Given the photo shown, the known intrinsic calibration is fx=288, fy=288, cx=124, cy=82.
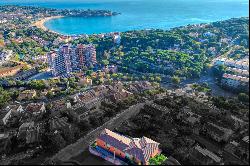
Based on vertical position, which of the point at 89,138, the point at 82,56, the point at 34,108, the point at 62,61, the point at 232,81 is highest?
the point at 82,56

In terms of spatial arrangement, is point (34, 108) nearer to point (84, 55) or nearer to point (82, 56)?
point (82, 56)

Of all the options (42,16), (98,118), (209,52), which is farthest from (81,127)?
(42,16)

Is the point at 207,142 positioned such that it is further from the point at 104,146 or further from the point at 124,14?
the point at 124,14

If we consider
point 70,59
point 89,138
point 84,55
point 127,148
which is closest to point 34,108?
point 89,138

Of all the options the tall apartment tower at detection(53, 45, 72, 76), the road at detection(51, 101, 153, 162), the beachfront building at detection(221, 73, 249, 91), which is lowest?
the road at detection(51, 101, 153, 162)

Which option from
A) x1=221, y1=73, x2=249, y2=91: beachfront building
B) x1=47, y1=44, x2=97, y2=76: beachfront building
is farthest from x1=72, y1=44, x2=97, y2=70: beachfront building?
x1=221, y1=73, x2=249, y2=91: beachfront building

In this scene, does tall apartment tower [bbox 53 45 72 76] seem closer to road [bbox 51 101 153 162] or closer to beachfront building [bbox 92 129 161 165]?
road [bbox 51 101 153 162]

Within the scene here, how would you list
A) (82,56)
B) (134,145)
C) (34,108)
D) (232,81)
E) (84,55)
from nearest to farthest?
(134,145) → (34,108) → (232,81) → (82,56) → (84,55)

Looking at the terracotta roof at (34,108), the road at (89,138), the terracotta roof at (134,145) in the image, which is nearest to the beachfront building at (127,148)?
the terracotta roof at (134,145)

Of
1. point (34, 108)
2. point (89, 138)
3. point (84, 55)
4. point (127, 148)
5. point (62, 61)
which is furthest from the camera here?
point (84, 55)
